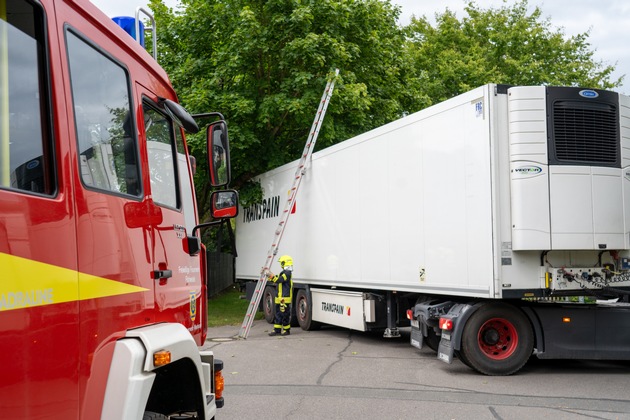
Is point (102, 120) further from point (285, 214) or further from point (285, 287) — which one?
point (285, 214)

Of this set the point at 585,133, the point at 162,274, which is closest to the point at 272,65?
the point at 585,133

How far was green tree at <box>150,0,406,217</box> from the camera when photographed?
58.3 feet

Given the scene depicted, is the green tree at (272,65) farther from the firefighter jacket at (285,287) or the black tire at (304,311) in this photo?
the firefighter jacket at (285,287)

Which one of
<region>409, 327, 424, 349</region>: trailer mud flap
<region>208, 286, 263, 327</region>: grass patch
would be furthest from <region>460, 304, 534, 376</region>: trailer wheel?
<region>208, 286, 263, 327</region>: grass patch

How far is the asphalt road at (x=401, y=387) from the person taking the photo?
696 cm

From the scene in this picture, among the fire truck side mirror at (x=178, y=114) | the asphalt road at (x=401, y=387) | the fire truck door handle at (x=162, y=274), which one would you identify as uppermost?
the fire truck side mirror at (x=178, y=114)

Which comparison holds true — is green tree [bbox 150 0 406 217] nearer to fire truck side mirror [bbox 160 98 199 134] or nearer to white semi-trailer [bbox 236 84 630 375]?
white semi-trailer [bbox 236 84 630 375]

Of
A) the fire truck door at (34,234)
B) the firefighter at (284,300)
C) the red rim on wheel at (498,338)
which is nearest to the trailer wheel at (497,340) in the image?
the red rim on wheel at (498,338)

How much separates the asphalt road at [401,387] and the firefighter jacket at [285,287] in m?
2.43

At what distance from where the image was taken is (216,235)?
29.4 m

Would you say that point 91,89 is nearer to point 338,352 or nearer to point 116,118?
point 116,118

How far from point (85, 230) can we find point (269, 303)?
14.5 metres

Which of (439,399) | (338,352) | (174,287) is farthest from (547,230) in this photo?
(174,287)

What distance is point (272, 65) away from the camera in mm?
18906
